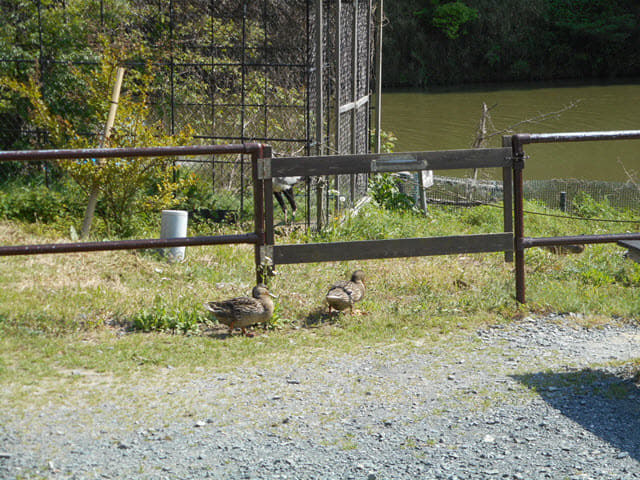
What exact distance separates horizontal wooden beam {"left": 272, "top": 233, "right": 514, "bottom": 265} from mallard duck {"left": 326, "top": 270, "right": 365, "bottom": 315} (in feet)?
0.74

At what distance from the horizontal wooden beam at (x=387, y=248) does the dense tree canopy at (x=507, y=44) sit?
110ft

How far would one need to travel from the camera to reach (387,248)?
6.09m

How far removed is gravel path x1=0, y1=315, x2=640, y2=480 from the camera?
362cm

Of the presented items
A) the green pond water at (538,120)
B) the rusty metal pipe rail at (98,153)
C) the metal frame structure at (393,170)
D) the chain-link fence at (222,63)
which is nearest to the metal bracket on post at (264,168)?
the metal frame structure at (393,170)

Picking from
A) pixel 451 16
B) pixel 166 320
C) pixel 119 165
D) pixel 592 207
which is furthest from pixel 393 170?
pixel 451 16

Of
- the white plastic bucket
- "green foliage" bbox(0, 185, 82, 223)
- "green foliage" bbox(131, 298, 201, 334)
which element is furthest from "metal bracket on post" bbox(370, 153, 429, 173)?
"green foliage" bbox(0, 185, 82, 223)

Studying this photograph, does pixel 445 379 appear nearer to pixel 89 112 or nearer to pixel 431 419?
pixel 431 419

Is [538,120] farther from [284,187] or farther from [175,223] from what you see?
[175,223]

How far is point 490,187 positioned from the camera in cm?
1450

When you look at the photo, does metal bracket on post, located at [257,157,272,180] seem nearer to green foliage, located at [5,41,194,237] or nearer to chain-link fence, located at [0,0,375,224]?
chain-link fence, located at [0,0,375,224]

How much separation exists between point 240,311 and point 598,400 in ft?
7.94

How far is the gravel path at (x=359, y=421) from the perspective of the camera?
11.9ft

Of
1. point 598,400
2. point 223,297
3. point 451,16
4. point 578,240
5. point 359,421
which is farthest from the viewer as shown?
point 451,16

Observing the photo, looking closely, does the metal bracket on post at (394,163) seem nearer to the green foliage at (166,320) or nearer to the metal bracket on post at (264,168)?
the metal bracket on post at (264,168)
